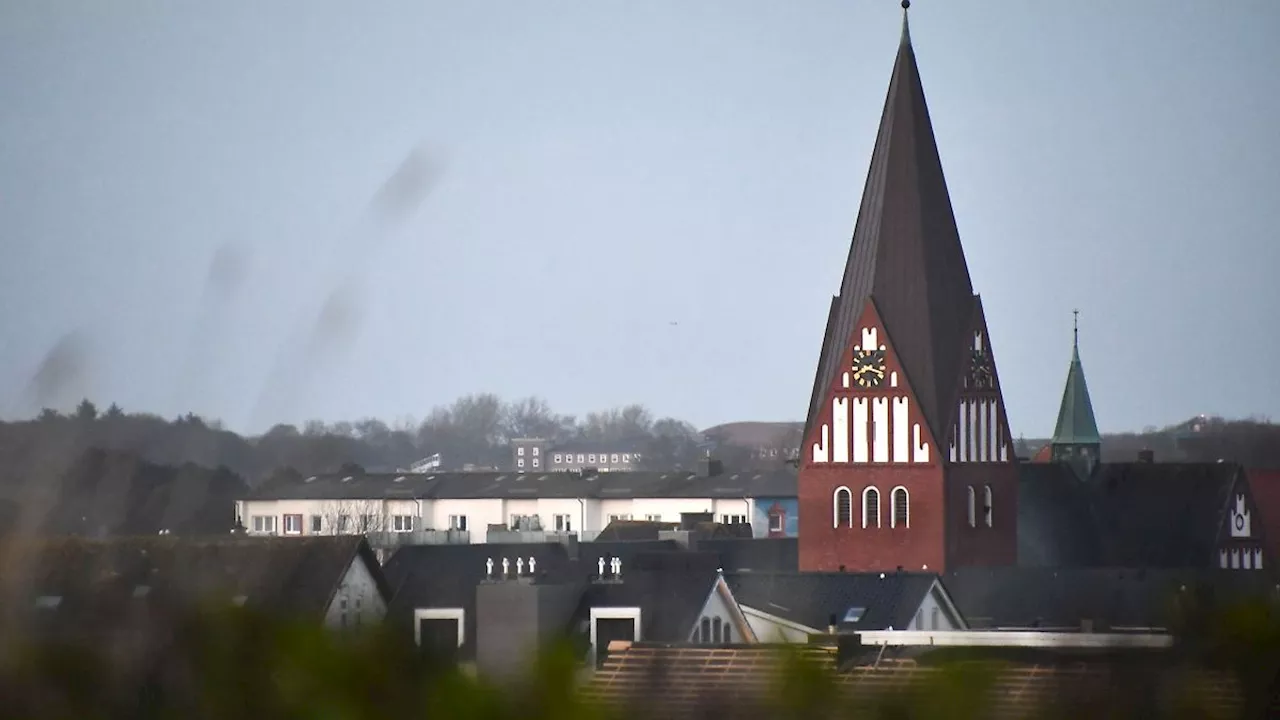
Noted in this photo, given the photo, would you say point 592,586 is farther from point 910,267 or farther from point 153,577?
point 153,577

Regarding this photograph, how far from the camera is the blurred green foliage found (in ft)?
15.6

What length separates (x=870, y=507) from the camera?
49.6 m

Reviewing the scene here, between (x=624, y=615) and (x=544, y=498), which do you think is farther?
(x=544, y=498)

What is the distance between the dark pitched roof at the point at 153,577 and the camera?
241 inches

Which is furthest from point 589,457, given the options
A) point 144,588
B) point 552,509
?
point 144,588

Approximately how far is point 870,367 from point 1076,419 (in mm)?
19451

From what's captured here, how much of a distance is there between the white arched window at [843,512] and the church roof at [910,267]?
176cm

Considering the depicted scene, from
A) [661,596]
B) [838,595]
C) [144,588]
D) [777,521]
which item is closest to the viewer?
[144,588]

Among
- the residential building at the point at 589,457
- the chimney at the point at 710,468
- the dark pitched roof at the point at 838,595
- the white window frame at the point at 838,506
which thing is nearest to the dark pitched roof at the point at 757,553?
the white window frame at the point at 838,506

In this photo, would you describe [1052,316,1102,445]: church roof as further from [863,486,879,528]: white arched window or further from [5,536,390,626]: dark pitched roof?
[5,536,390,626]: dark pitched roof

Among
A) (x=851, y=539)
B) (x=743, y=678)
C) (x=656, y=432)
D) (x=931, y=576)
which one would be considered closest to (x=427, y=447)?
(x=931, y=576)

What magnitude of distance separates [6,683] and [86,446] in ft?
13.4

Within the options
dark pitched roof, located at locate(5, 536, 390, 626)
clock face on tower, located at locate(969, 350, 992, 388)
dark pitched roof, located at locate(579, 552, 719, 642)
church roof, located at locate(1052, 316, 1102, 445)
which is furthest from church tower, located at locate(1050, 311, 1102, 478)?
dark pitched roof, located at locate(5, 536, 390, 626)

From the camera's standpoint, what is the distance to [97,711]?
16.8 feet
